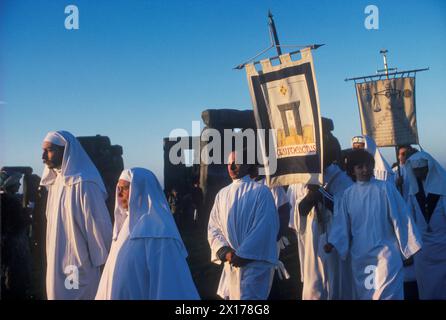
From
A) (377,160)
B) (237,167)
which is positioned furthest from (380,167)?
(237,167)

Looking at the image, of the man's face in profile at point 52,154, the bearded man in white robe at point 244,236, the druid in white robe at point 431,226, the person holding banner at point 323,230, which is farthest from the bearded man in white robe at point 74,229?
the druid in white robe at point 431,226

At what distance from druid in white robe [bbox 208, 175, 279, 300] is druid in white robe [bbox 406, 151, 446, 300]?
2529mm

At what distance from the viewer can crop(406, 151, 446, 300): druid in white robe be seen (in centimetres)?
651

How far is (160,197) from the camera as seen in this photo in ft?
11.8

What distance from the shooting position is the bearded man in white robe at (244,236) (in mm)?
4852

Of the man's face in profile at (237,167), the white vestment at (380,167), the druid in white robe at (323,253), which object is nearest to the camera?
the man's face in profile at (237,167)

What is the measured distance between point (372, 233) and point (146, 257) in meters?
2.27

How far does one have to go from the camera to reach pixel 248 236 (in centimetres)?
488

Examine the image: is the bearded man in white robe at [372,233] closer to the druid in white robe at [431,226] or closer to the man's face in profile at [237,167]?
the man's face in profile at [237,167]

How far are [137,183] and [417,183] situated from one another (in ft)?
14.4

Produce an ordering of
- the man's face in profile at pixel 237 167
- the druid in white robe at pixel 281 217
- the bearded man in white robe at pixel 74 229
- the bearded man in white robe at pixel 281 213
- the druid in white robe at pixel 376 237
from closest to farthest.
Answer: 1. the druid in white robe at pixel 376 237
2. the bearded man in white robe at pixel 74 229
3. the man's face in profile at pixel 237 167
4. the bearded man in white robe at pixel 281 213
5. the druid in white robe at pixel 281 217

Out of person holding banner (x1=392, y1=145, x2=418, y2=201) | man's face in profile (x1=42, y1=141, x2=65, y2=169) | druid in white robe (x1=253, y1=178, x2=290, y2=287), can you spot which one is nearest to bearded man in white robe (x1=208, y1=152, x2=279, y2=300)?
druid in white robe (x1=253, y1=178, x2=290, y2=287)

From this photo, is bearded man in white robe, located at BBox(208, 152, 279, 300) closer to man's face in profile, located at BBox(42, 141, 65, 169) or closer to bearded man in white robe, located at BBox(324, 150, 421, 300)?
bearded man in white robe, located at BBox(324, 150, 421, 300)

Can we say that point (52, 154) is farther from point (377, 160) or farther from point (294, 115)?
point (377, 160)
